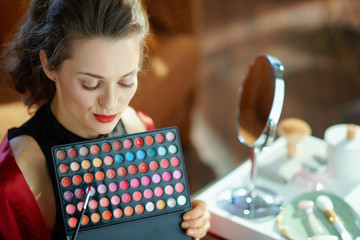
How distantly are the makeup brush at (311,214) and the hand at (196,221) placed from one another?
0.23 m

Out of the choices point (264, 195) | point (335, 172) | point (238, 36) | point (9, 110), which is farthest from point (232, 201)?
point (238, 36)

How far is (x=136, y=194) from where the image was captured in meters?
0.80

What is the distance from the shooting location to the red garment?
0.81 meters

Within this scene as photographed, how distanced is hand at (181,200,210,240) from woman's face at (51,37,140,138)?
0.21 meters

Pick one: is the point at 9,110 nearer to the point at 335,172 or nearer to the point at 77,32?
the point at 77,32

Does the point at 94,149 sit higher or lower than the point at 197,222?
higher

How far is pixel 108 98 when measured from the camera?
76cm

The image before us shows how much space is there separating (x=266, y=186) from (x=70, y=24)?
0.67 meters

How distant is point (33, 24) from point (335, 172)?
0.80 m

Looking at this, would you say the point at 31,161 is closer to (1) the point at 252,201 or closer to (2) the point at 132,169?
(2) the point at 132,169

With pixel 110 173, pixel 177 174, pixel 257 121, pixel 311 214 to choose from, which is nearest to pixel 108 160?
pixel 110 173

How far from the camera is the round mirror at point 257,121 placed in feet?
2.97

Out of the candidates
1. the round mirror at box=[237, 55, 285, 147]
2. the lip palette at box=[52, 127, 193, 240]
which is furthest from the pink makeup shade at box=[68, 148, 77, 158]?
the round mirror at box=[237, 55, 285, 147]

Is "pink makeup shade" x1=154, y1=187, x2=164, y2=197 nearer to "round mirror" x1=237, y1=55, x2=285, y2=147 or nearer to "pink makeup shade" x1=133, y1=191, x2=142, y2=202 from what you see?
"pink makeup shade" x1=133, y1=191, x2=142, y2=202
